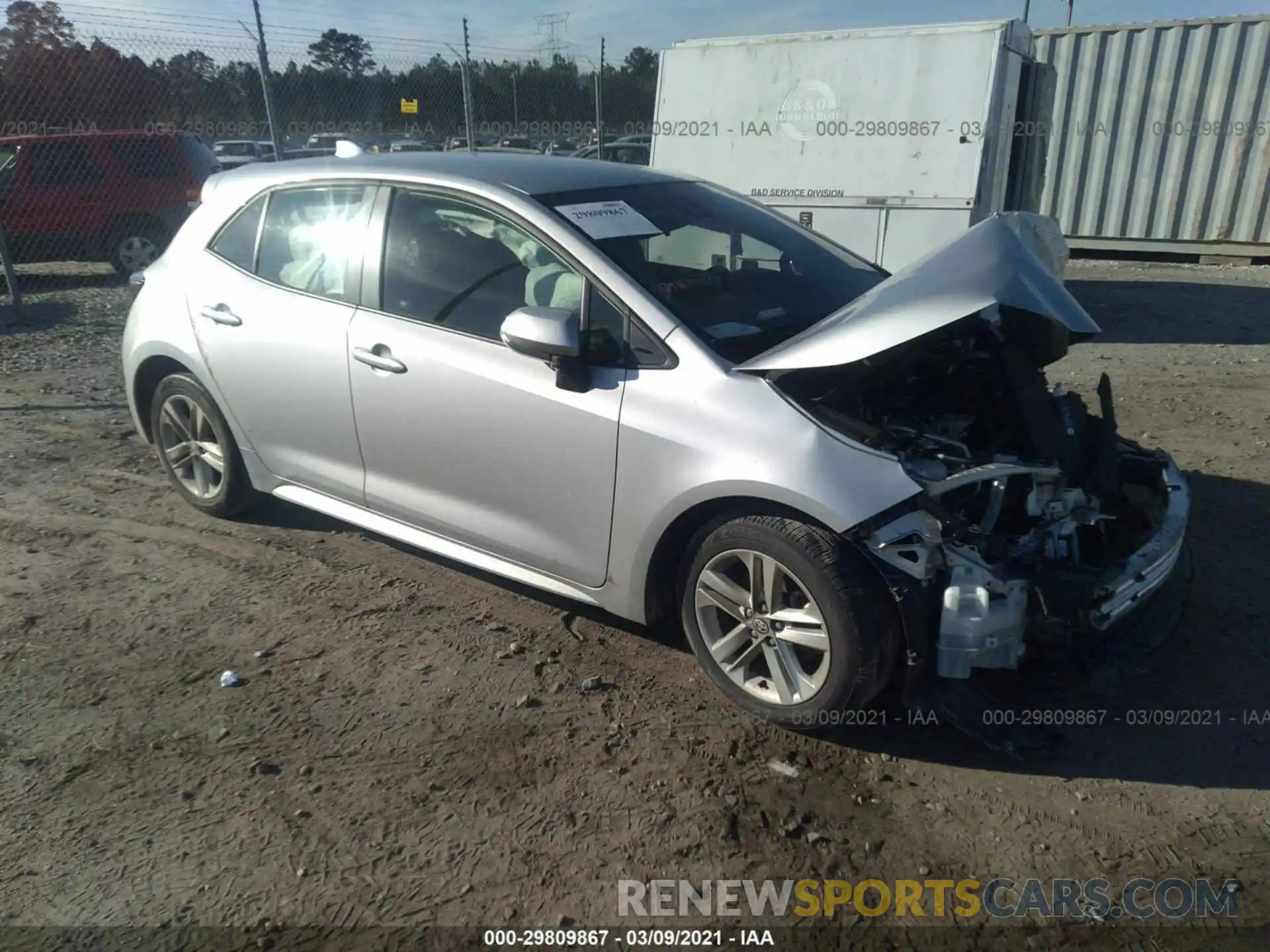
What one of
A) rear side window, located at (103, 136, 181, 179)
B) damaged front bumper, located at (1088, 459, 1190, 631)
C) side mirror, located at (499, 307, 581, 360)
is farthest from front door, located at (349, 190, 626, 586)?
rear side window, located at (103, 136, 181, 179)

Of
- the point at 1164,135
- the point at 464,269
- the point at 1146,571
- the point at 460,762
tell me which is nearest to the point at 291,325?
the point at 464,269

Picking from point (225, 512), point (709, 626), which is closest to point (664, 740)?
point (709, 626)

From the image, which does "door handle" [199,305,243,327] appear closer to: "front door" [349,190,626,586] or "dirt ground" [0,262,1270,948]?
"front door" [349,190,626,586]

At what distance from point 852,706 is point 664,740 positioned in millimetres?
610

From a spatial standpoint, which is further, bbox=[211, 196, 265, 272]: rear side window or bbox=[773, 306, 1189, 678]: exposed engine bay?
bbox=[211, 196, 265, 272]: rear side window

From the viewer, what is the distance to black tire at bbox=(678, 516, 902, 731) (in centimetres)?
281

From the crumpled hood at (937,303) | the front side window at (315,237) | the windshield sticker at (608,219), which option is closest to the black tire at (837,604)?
the crumpled hood at (937,303)

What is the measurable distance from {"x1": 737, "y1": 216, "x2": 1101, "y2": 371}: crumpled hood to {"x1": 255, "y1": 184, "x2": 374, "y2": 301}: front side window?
1836mm

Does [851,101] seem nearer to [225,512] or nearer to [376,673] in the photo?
[225,512]

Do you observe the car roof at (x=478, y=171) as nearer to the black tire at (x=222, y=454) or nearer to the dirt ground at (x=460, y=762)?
the black tire at (x=222, y=454)

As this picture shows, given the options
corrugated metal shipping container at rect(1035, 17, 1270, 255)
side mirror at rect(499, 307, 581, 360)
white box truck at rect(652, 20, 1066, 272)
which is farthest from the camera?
corrugated metal shipping container at rect(1035, 17, 1270, 255)

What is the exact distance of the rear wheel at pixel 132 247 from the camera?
468 inches

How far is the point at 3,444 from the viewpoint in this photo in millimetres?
5922

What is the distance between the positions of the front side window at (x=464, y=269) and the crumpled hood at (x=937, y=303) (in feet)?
2.81
